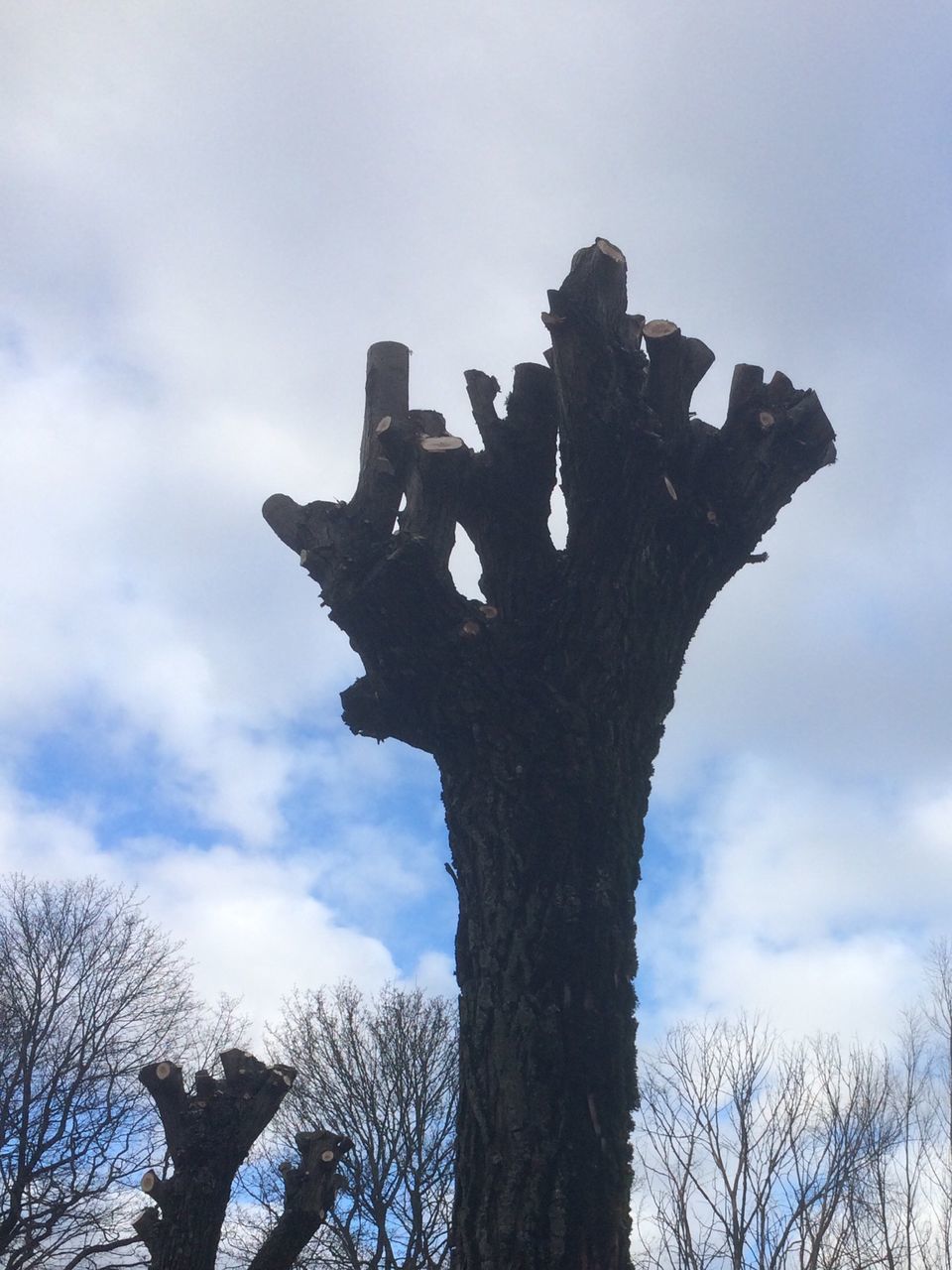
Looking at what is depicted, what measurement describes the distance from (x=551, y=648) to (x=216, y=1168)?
374cm

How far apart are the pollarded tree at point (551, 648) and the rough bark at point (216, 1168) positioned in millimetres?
2553

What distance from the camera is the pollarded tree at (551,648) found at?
354cm

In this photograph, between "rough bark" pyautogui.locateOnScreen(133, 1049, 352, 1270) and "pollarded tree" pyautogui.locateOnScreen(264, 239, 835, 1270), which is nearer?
"pollarded tree" pyautogui.locateOnScreen(264, 239, 835, 1270)

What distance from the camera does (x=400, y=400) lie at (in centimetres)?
579

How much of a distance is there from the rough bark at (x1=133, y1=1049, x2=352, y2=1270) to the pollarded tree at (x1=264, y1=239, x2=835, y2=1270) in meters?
2.55

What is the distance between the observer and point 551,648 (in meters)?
4.63

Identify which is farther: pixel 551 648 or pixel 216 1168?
pixel 216 1168

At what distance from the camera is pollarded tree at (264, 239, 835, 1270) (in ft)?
11.6

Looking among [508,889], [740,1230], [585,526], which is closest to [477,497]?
[585,526]

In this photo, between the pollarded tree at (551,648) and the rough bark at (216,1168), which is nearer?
the pollarded tree at (551,648)

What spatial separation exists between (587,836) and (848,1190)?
42.2 ft

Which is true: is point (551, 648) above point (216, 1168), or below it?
above

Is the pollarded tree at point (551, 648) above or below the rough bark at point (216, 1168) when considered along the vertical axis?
above

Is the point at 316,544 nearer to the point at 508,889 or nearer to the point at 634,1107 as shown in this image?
the point at 508,889
